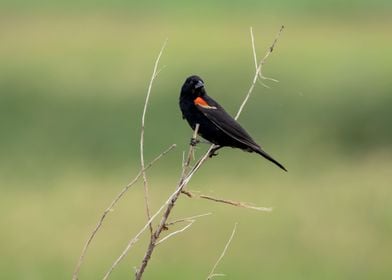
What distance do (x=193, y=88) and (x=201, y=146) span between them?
4.66m

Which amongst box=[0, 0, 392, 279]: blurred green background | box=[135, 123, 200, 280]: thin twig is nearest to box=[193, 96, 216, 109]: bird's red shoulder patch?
box=[135, 123, 200, 280]: thin twig

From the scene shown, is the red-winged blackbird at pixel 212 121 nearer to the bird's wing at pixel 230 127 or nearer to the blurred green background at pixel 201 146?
the bird's wing at pixel 230 127

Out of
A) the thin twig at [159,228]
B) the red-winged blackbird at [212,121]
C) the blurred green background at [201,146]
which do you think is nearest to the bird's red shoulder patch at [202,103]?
the red-winged blackbird at [212,121]

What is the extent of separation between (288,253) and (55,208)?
2.91 meters

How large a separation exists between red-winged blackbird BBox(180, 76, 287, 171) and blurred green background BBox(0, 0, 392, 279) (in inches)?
150

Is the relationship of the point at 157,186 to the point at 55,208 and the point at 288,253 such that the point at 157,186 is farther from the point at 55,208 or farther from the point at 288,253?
the point at 288,253

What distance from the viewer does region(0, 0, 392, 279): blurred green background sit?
1098cm

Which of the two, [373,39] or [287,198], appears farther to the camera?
[373,39]

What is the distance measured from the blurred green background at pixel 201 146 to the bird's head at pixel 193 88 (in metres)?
3.80

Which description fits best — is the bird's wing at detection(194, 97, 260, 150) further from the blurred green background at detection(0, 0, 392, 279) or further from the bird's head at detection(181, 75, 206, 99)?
the blurred green background at detection(0, 0, 392, 279)

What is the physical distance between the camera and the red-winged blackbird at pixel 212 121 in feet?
16.8

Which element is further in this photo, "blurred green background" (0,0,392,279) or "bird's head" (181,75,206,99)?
"blurred green background" (0,0,392,279)

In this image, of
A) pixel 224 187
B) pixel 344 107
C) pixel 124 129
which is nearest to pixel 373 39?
pixel 344 107

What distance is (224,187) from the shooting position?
1304 cm
